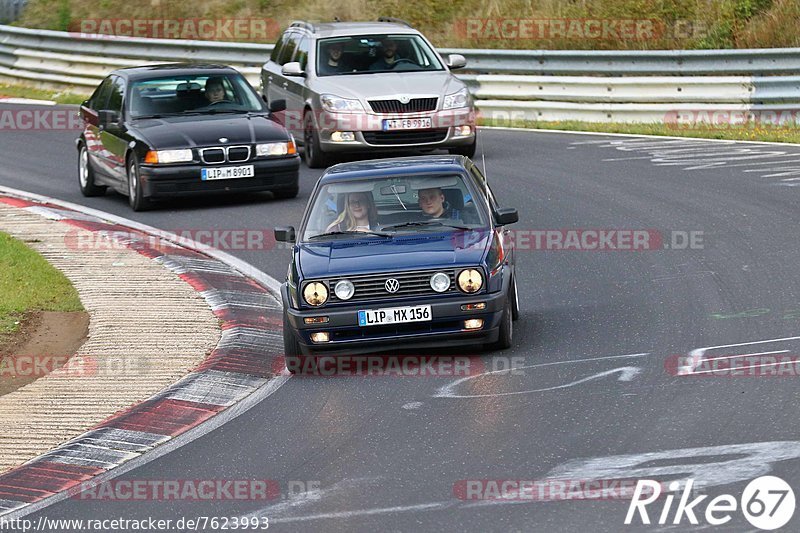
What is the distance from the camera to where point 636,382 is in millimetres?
9312

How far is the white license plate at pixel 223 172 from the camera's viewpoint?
57.2 ft

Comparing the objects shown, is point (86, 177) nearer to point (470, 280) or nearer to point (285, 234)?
point (285, 234)

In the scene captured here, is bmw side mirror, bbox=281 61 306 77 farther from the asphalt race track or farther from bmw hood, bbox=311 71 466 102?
→ the asphalt race track

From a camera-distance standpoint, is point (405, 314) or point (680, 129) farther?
point (680, 129)

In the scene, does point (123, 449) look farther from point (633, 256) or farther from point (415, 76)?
point (415, 76)

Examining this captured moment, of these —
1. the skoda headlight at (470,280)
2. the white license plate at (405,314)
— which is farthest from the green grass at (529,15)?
the white license plate at (405,314)

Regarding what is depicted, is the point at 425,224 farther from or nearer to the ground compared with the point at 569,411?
farther from the ground

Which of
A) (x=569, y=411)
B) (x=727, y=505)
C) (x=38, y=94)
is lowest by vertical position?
(x=38, y=94)

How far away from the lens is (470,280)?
10203 mm

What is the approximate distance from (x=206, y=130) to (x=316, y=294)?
7866mm

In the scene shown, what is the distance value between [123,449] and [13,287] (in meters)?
5.10

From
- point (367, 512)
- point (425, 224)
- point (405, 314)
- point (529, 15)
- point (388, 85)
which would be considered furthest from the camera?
point (529, 15)

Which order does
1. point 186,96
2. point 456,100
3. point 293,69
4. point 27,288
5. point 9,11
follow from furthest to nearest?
point 9,11, point 293,69, point 456,100, point 186,96, point 27,288

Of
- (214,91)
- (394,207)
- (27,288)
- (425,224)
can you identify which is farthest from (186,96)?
(425,224)
